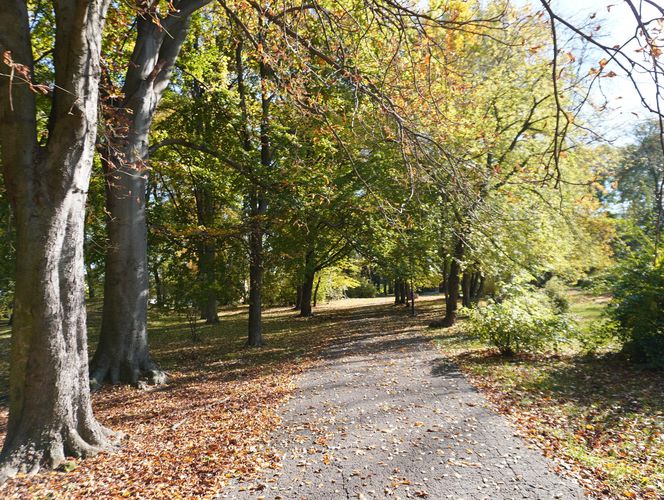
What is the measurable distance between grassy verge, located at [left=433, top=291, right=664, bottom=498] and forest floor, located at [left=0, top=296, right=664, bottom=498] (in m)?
0.02

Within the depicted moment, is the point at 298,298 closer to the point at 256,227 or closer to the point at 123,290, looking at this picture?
the point at 256,227

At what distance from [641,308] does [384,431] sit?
595 cm

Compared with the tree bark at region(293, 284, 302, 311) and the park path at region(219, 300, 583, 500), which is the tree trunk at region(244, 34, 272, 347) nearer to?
the park path at region(219, 300, 583, 500)

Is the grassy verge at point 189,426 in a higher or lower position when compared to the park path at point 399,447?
higher

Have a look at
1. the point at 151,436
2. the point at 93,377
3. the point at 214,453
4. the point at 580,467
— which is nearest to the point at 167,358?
the point at 93,377

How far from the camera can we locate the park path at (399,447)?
4.11 m

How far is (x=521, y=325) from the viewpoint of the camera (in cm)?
932

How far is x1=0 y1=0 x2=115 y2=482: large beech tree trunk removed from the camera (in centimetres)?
429

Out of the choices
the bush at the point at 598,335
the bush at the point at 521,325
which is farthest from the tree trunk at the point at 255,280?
the bush at the point at 598,335

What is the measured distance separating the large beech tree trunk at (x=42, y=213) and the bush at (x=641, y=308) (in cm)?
947

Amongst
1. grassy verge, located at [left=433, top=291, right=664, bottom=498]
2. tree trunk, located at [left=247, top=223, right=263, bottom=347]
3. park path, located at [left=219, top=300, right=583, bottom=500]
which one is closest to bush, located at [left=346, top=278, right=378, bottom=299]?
tree trunk, located at [left=247, top=223, right=263, bottom=347]

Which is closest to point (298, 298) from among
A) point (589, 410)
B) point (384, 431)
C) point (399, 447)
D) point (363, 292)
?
point (363, 292)

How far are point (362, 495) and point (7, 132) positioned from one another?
17.2 feet

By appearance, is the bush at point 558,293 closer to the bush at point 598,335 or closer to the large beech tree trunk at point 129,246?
the bush at point 598,335
